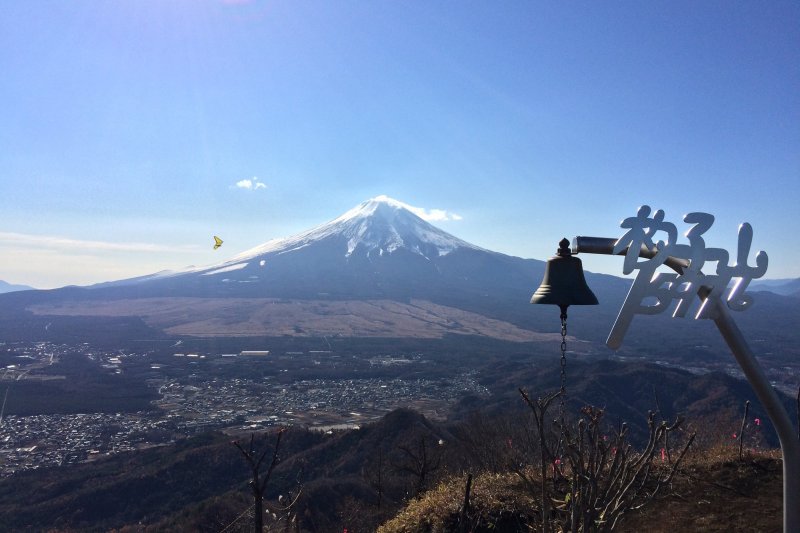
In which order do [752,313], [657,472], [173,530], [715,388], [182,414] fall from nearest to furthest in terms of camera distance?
[657,472]
[173,530]
[715,388]
[182,414]
[752,313]

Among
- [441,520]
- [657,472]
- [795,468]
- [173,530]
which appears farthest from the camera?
[173,530]

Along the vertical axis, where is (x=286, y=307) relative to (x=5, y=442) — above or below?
above

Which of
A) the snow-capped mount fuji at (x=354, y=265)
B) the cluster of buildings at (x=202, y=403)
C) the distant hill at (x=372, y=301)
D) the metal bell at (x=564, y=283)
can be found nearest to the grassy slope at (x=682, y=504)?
the metal bell at (x=564, y=283)

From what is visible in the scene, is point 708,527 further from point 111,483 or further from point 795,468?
point 111,483

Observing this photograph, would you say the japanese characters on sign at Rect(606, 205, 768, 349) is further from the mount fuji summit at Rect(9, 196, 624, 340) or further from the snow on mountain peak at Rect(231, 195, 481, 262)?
the snow on mountain peak at Rect(231, 195, 481, 262)

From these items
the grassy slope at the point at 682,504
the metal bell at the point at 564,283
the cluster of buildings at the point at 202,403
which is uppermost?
the metal bell at the point at 564,283

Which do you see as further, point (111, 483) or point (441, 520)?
point (111, 483)

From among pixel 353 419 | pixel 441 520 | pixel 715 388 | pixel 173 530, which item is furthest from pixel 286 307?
pixel 441 520

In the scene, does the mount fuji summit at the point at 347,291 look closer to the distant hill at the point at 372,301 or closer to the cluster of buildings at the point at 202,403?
the distant hill at the point at 372,301
